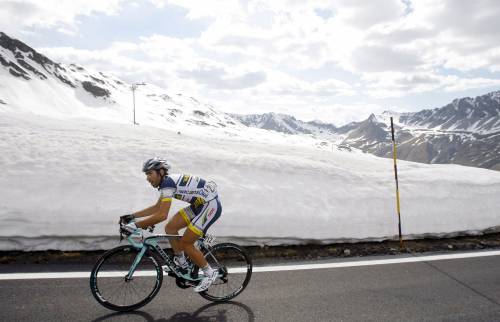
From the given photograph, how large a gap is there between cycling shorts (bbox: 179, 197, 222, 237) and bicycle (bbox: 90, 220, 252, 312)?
26cm

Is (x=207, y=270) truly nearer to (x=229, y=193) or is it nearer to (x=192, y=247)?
(x=192, y=247)

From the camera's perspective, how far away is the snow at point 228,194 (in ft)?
23.0

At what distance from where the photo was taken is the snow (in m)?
7.00

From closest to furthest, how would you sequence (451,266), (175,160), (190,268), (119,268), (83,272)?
(119,268) < (190,268) < (83,272) < (451,266) < (175,160)

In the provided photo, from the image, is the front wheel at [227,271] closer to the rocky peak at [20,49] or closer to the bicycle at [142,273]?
the bicycle at [142,273]

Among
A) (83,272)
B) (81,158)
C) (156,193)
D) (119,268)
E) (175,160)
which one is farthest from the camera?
(175,160)

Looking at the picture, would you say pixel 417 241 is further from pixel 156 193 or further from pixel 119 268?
pixel 119 268

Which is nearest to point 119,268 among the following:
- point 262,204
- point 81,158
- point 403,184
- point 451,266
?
point 262,204

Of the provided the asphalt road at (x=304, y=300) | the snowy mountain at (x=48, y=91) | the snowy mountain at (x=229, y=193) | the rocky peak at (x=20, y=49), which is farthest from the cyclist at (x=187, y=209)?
the rocky peak at (x=20, y=49)

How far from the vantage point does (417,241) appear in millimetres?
8461

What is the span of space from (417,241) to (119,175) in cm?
691

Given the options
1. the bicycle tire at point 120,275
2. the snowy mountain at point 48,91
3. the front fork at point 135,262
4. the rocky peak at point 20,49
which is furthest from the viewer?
the rocky peak at point 20,49

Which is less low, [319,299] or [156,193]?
[156,193]

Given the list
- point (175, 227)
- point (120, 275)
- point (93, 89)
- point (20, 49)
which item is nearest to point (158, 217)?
point (175, 227)
